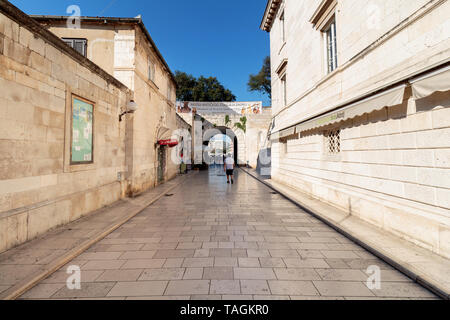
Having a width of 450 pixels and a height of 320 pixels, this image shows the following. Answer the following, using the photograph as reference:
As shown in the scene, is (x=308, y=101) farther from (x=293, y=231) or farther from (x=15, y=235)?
(x=15, y=235)

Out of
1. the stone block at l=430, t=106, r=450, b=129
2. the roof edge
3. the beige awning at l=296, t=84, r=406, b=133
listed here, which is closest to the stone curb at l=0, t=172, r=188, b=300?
the roof edge

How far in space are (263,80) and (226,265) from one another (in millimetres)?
38871

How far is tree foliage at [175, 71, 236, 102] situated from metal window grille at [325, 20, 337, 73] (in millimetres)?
34896

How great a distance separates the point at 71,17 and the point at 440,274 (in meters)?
12.7

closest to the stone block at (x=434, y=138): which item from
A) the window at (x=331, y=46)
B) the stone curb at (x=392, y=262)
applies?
the stone curb at (x=392, y=262)

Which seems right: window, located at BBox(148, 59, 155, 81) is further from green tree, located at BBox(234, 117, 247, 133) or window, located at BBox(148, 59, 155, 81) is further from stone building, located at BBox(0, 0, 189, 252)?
green tree, located at BBox(234, 117, 247, 133)

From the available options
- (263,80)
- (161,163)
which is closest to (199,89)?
(263,80)

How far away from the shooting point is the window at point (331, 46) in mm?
6766

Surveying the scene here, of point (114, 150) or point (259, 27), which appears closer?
point (114, 150)

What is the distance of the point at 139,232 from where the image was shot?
4.61 meters

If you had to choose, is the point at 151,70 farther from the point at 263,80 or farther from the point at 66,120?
the point at 263,80
